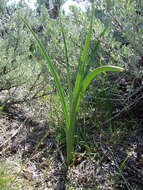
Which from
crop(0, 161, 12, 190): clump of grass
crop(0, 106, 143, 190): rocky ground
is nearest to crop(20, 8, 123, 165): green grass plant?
crop(0, 106, 143, 190): rocky ground

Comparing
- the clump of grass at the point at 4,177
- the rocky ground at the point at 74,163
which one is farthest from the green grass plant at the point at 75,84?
the clump of grass at the point at 4,177

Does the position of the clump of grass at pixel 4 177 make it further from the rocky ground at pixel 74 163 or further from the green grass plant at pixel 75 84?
the green grass plant at pixel 75 84

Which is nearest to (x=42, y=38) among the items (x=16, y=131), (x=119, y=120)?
(x=16, y=131)

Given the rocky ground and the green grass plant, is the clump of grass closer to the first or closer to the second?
the rocky ground

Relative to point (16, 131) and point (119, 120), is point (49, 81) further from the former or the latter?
point (119, 120)

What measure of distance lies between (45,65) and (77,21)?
445 millimetres

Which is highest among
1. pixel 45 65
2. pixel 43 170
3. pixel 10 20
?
pixel 10 20

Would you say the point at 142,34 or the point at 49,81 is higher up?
the point at 49,81

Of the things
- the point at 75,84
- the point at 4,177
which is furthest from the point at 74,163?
the point at 75,84

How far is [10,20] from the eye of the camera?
5.68 ft

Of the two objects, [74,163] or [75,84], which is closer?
[75,84]

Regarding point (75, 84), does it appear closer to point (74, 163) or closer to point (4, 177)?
point (74, 163)

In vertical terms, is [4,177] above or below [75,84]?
below

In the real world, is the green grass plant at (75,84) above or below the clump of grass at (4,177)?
above
